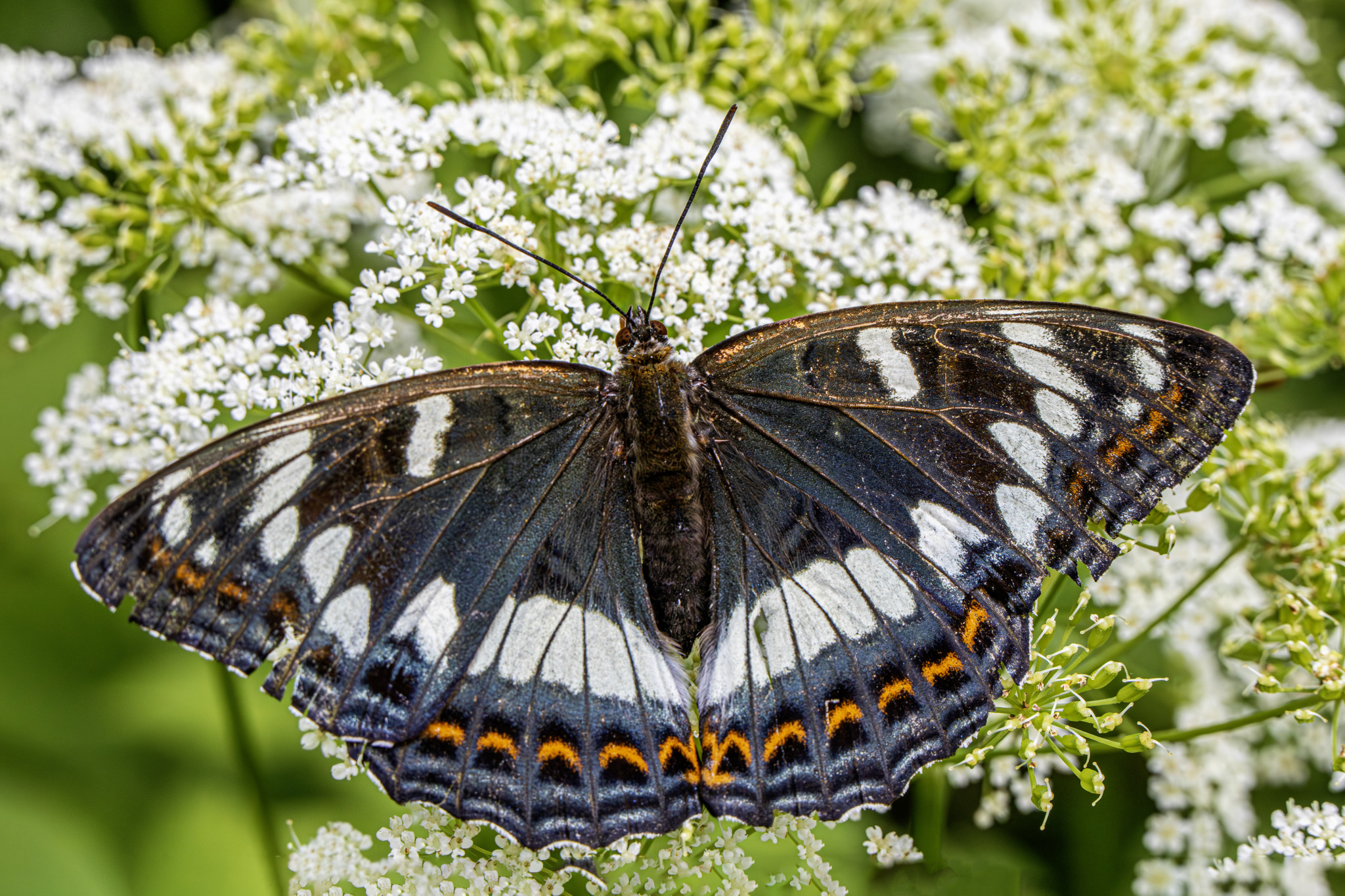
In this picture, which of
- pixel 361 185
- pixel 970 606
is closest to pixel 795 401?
pixel 970 606

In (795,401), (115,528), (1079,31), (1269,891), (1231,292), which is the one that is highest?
(1079,31)

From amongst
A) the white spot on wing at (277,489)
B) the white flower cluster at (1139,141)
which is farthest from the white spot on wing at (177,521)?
the white flower cluster at (1139,141)

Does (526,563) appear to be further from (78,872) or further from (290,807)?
(78,872)

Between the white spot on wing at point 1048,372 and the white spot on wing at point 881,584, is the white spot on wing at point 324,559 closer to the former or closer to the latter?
the white spot on wing at point 881,584

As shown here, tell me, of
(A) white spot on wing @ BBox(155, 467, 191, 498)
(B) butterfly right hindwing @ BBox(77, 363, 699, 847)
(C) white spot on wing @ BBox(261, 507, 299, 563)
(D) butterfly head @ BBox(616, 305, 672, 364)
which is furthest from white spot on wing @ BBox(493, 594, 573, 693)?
(A) white spot on wing @ BBox(155, 467, 191, 498)

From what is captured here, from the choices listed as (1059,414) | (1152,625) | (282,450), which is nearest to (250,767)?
(282,450)
